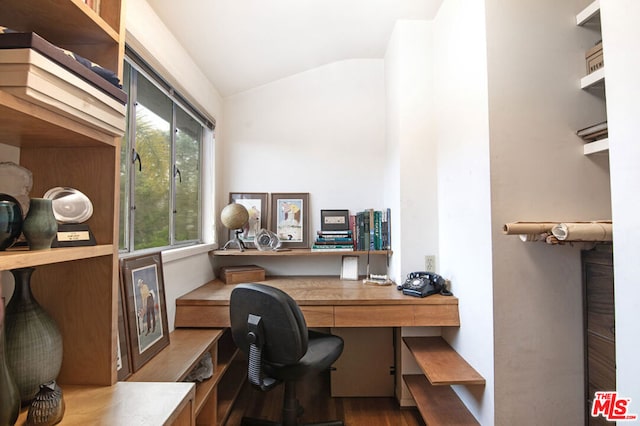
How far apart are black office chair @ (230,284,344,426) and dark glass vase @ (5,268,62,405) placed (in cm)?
81

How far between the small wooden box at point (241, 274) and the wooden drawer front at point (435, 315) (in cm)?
122

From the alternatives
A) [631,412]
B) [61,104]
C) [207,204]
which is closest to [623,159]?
[631,412]

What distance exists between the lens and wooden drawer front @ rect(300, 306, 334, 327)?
1.86 m

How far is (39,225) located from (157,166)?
1260 millimetres

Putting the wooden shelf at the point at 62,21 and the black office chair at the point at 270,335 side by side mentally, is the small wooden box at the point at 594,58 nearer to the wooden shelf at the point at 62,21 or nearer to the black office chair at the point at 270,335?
the black office chair at the point at 270,335

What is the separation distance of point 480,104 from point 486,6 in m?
0.46

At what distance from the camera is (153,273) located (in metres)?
1.55

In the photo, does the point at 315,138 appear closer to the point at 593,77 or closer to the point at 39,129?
the point at 593,77

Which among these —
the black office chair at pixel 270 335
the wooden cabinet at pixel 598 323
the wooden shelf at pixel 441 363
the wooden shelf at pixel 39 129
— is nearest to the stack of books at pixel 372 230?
the wooden shelf at pixel 441 363

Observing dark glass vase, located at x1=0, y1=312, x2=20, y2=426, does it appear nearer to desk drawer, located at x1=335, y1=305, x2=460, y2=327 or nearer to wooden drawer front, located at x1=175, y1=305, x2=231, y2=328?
wooden drawer front, located at x1=175, y1=305, x2=231, y2=328

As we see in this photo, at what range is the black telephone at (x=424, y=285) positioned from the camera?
1.88 m

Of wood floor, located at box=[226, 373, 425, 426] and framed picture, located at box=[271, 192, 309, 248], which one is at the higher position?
framed picture, located at box=[271, 192, 309, 248]

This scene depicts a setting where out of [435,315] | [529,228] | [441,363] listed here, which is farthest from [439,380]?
[529,228]

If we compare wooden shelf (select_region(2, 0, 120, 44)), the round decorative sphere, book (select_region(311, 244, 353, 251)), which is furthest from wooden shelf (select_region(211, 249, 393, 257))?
wooden shelf (select_region(2, 0, 120, 44))
